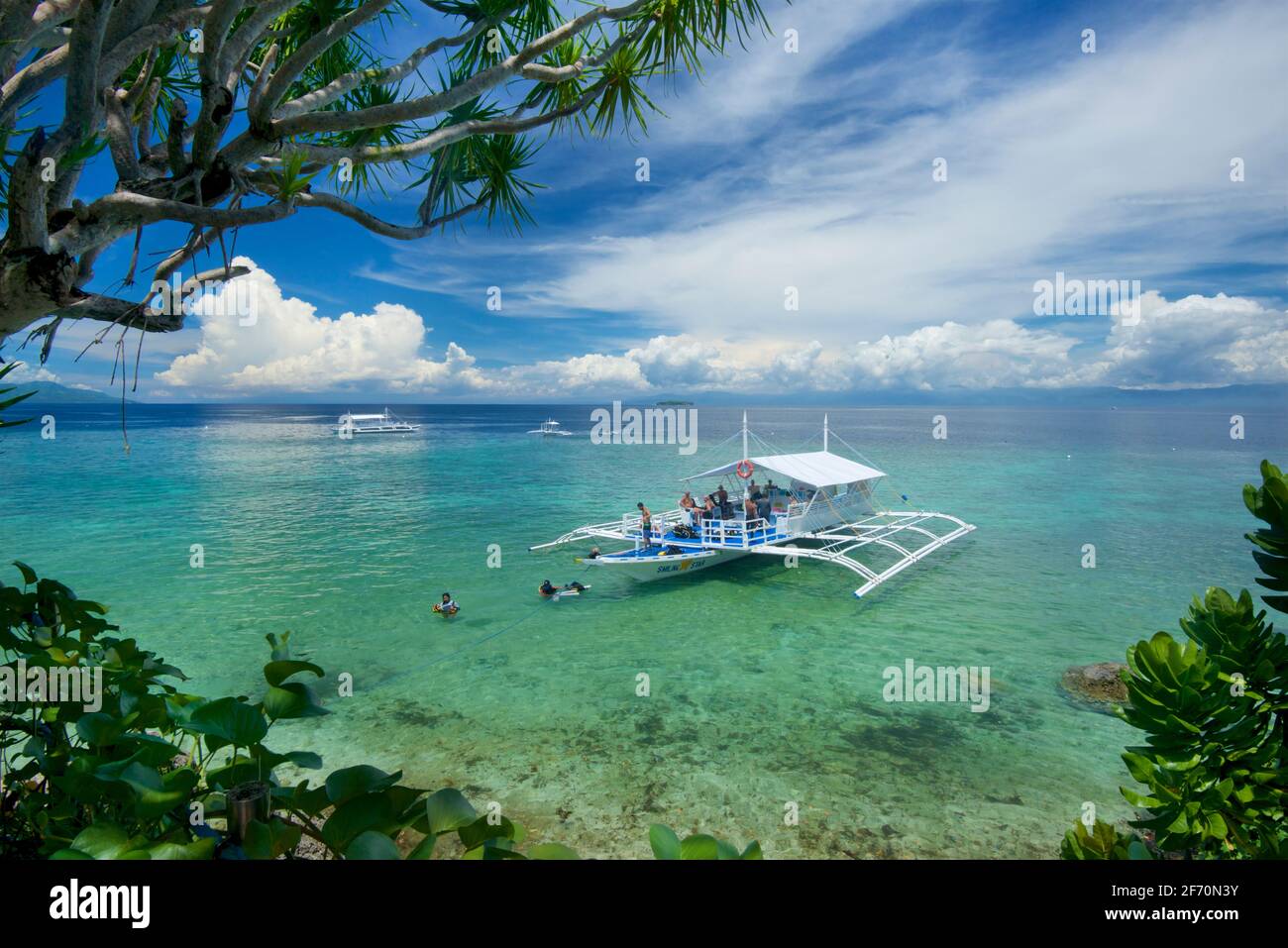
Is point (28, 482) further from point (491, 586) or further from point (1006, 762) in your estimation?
point (1006, 762)

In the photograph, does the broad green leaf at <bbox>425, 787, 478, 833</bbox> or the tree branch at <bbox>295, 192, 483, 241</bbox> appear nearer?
the broad green leaf at <bbox>425, 787, 478, 833</bbox>

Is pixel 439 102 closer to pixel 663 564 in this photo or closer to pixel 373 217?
pixel 373 217

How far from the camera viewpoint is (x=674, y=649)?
515 inches

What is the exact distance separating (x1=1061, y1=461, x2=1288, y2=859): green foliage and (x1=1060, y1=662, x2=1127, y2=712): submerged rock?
32.9ft

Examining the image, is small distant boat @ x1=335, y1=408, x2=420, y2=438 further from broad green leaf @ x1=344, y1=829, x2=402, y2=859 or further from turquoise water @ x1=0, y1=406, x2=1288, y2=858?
broad green leaf @ x1=344, y1=829, x2=402, y2=859

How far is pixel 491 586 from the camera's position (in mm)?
17953

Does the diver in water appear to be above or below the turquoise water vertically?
above

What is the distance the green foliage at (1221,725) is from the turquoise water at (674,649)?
4882 millimetres

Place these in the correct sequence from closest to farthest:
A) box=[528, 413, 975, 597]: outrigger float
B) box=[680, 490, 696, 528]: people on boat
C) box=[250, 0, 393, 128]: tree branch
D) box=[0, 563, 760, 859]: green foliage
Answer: box=[0, 563, 760, 859]: green foliage
box=[250, 0, 393, 128]: tree branch
box=[528, 413, 975, 597]: outrigger float
box=[680, 490, 696, 528]: people on boat

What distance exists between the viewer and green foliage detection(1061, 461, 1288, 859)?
2086mm

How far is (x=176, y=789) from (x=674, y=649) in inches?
494

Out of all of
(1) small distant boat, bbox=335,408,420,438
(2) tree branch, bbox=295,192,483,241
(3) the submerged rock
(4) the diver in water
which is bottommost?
(3) the submerged rock

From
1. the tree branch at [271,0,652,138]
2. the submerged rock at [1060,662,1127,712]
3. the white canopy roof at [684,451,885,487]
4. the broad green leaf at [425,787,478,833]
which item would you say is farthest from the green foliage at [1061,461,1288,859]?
the white canopy roof at [684,451,885,487]
